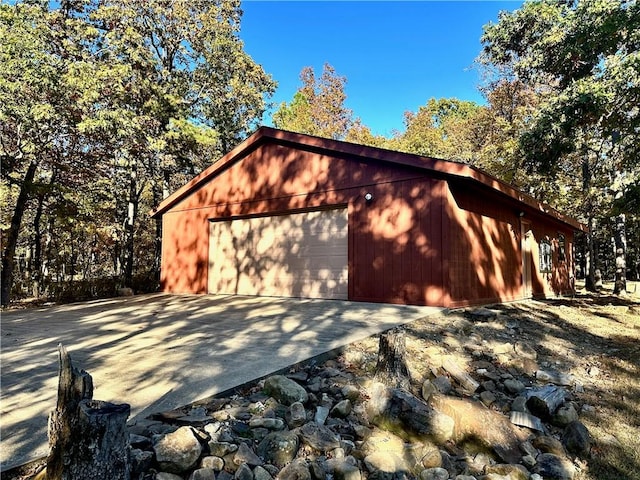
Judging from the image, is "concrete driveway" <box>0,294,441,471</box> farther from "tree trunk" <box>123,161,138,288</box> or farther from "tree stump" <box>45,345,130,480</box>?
"tree trunk" <box>123,161,138,288</box>

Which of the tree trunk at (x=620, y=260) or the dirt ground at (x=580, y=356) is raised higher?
the tree trunk at (x=620, y=260)

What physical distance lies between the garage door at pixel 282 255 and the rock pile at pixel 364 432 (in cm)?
459

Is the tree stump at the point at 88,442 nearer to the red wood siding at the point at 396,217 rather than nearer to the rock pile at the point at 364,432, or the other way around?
the rock pile at the point at 364,432

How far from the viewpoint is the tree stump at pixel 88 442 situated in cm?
163

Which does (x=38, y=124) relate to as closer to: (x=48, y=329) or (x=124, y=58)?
(x=124, y=58)

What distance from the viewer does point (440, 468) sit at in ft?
7.61

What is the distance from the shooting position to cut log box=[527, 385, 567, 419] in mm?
3182

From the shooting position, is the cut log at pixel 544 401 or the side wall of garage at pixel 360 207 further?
the side wall of garage at pixel 360 207

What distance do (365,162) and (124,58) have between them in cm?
936

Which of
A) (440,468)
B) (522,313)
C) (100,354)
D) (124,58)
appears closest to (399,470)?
(440,468)

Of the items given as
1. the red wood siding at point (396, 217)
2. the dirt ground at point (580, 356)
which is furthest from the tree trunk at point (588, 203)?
the dirt ground at point (580, 356)

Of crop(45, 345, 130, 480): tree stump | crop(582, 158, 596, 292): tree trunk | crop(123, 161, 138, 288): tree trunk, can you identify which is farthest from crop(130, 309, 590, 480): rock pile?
crop(582, 158, 596, 292): tree trunk

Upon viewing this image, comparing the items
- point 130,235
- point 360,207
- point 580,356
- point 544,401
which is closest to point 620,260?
point 360,207

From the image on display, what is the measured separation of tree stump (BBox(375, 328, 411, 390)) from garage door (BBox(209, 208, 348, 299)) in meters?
4.63
